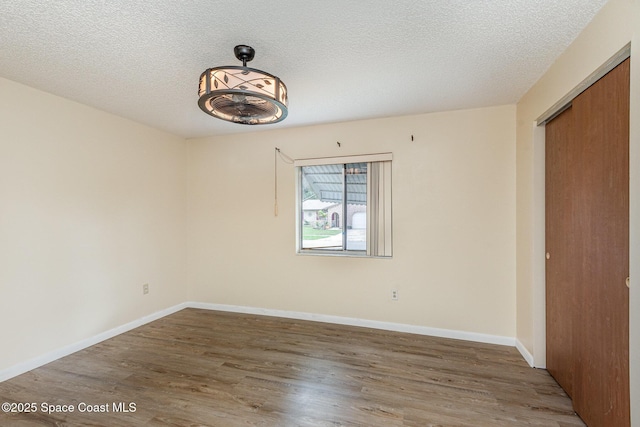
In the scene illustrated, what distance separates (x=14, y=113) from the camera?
8.27 feet

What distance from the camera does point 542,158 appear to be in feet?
8.50

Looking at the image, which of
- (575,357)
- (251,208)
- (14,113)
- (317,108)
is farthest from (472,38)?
(14,113)

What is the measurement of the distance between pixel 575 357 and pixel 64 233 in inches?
171

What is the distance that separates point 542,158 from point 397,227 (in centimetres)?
149

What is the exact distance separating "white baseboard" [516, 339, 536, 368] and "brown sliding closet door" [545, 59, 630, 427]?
23cm

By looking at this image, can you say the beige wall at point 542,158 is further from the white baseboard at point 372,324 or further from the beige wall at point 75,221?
the beige wall at point 75,221

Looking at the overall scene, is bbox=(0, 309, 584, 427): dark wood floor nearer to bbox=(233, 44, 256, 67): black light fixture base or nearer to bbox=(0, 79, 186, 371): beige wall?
bbox=(0, 79, 186, 371): beige wall

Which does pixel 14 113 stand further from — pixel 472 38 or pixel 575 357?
pixel 575 357

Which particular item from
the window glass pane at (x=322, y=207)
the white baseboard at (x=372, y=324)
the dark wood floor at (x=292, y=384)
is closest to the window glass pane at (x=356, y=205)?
the window glass pane at (x=322, y=207)

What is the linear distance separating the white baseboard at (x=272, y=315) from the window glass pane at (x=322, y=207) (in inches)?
35.4

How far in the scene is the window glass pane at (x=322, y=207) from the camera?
12.3 feet

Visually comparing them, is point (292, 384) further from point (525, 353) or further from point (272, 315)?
point (525, 353)

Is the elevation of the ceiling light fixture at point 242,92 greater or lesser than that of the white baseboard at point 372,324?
greater

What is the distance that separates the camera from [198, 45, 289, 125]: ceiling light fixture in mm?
1666
